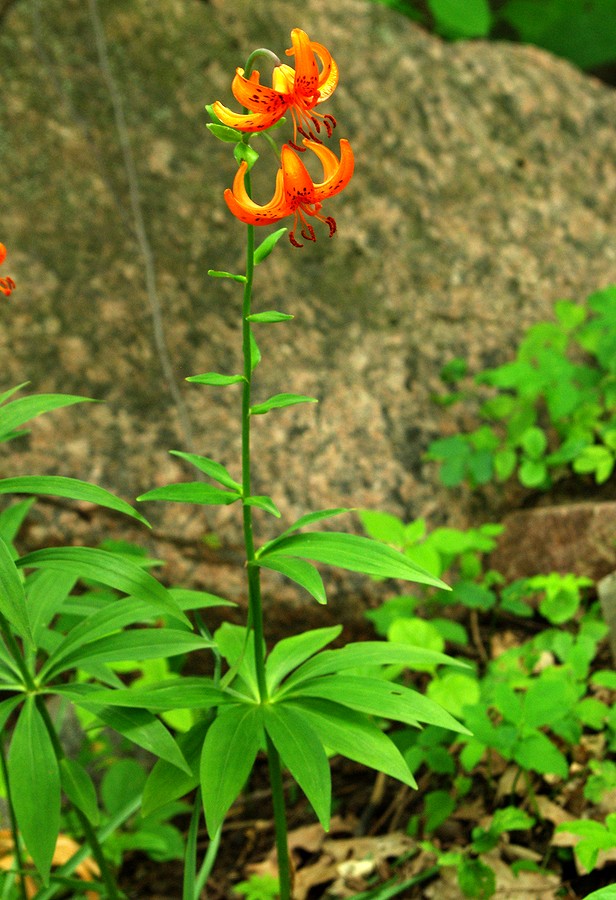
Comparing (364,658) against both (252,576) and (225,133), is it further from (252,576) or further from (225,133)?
(225,133)

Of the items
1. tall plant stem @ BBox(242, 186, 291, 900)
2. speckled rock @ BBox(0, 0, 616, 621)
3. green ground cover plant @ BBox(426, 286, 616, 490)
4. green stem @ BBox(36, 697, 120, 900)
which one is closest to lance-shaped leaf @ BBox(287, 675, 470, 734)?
tall plant stem @ BBox(242, 186, 291, 900)

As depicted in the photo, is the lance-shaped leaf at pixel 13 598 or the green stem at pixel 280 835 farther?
the green stem at pixel 280 835

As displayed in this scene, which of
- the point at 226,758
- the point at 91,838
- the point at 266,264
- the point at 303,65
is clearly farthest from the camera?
the point at 266,264

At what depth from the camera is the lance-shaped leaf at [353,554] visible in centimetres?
135

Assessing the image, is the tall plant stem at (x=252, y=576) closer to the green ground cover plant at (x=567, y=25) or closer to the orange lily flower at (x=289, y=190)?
the orange lily flower at (x=289, y=190)

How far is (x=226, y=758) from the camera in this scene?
1.39m

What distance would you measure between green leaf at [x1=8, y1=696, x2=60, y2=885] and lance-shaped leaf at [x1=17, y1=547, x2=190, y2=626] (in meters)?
0.25

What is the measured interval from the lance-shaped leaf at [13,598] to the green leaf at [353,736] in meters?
0.45

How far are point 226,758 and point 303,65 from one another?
965 mm

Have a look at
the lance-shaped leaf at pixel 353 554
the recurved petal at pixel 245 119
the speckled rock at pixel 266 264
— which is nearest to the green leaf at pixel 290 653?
the lance-shaped leaf at pixel 353 554

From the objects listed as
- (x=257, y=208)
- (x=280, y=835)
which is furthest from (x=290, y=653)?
(x=257, y=208)

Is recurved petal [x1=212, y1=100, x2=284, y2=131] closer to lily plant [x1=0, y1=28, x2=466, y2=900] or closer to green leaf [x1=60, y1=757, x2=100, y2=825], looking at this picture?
lily plant [x1=0, y1=28, x2=466, y2=900]

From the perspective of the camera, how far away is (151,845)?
2.16 metres

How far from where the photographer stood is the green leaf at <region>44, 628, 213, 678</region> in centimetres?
148
